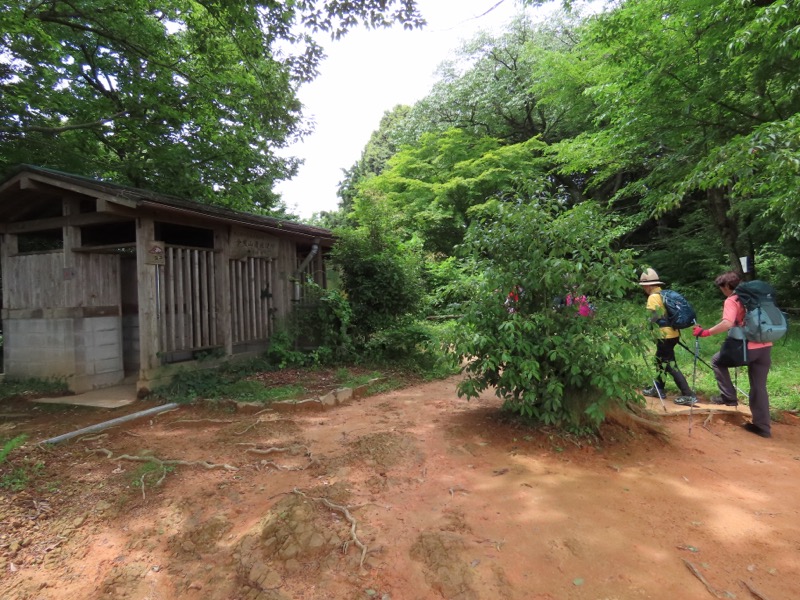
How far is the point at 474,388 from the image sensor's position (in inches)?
183

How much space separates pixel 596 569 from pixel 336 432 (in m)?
3.05

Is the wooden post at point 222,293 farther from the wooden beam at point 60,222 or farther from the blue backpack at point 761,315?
the blue backpack at point 761,315

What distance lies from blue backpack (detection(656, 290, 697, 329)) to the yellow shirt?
0.05 metres

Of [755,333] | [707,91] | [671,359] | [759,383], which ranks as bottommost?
[759,383]

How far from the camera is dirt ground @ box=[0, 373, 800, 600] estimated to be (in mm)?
2418

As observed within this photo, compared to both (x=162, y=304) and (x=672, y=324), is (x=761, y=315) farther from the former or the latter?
(x=162, y=304)

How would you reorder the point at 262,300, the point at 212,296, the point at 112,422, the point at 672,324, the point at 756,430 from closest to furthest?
the point at 756,430
the point at 112,422
the point at 672,324
the point at 212,296
the point at 262,300

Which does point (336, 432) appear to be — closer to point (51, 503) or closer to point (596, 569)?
point (51, 503)

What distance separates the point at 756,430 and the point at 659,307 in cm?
169

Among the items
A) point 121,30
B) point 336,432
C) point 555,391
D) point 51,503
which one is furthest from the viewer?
point 121,30

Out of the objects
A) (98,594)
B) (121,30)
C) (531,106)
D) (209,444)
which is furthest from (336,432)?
(531,106)

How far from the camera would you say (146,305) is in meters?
6.44

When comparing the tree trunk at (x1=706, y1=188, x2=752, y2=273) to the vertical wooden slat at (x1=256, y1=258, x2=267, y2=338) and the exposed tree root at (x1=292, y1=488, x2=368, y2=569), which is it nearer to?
the vertical wooden slat at (x1=256, y1=258, x2=267, y2=338)

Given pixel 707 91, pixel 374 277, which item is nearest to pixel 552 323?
Answer: pixel 374 277
